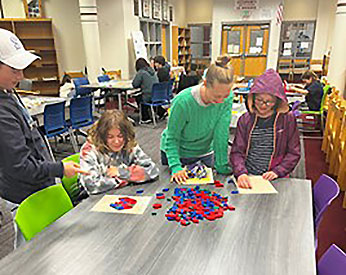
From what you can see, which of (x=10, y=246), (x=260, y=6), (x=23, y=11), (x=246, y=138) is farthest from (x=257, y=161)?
(x=260, y=6)

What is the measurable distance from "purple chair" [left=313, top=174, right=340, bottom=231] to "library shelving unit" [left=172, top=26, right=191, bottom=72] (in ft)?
29.9

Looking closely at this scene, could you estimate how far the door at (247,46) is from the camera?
10.3m

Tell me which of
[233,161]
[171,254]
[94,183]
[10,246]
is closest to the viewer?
[171,254]

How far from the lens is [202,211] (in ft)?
4.53

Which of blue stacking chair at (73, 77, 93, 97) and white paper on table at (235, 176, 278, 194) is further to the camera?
blue stacking chair at (73, 77, 93, 97)

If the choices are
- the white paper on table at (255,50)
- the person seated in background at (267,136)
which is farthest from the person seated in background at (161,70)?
the white paper on table at (255,50)

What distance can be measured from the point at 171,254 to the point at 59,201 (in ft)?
2.36

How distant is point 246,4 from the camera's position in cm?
1009

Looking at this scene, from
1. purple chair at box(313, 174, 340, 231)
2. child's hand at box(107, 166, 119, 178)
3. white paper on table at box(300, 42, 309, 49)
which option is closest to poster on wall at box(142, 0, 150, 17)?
white paper on table at box(300, 42, 309, 49)

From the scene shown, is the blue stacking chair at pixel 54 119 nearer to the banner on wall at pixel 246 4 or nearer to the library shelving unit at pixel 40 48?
the library shelving unit at pixel 40 48

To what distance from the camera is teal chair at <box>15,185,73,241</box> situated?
1.30m

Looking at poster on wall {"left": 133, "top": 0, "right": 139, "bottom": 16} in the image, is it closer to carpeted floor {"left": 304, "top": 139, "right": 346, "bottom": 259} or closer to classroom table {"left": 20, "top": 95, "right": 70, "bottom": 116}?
classroom table {"left": 20, "top": 95, "right": 70, "bottom": 116}

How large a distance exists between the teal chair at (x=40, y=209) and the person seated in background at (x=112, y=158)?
0.15 meters

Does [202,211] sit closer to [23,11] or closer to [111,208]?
[111,208]
